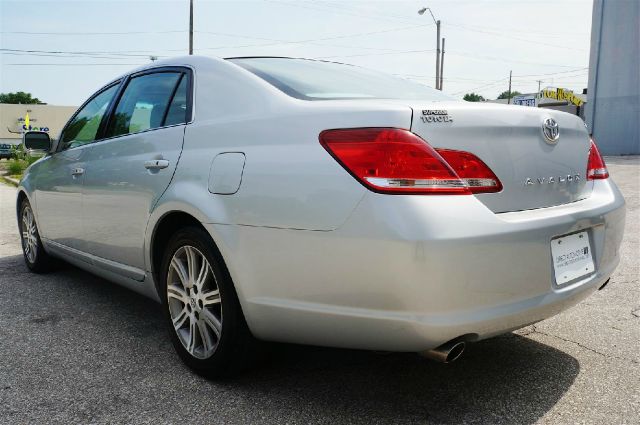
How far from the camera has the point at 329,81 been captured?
2.97 meters

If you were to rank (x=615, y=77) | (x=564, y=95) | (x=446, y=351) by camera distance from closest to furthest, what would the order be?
(x=446, y=351) < (x=615, y=77) < (x=564, y=95)

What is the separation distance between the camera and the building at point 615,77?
30.6 metres

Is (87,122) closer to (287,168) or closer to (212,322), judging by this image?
(212,322)

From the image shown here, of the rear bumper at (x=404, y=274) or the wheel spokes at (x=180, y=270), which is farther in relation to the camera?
the wheel spokes at (x=180, y=270)

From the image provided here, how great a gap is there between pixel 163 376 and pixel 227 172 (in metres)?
1.07

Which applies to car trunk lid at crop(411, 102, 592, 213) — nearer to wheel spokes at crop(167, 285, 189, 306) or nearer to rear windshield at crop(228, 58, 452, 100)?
rear windshield at crop(228, 58, 452, 100)

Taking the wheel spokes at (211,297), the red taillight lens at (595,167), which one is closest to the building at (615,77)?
the red taillight lens at (595,167)

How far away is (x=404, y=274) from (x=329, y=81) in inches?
50.9

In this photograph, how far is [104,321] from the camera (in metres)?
3.76

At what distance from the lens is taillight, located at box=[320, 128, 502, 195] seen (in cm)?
210

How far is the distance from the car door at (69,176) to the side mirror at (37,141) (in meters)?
0.10

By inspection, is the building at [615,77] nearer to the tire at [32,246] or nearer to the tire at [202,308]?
the tire at [32,246]

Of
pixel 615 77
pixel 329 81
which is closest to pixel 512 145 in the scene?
pixel 329 81

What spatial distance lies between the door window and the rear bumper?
2072 mm
